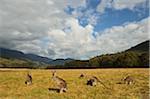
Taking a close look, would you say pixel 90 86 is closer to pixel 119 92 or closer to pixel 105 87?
pixel 105 87

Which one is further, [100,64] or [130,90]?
[100,64]

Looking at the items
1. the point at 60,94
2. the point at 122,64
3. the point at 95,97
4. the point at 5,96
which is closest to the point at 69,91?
the point at 60,94

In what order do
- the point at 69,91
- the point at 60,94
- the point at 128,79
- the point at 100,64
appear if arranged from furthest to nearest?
1. the point at 100,64
2. the point at 128,79
3. the point at 69,91
4. the point at 60,94

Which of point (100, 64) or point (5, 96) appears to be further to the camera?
point (100, 64)

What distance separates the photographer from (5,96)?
3016 cm

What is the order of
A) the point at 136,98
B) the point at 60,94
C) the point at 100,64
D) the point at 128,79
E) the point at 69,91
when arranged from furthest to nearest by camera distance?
the point at 100,64
the point at 128,79
the point at 69,91
the point at 60,94
the point at 136,98

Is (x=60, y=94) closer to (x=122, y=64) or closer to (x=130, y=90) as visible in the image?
(x=130, y=90)

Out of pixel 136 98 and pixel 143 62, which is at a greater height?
pixel 143 62

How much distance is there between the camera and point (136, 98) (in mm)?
28438

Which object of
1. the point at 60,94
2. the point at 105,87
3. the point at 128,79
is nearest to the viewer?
the point at 60,94

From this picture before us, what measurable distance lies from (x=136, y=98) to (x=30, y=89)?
1254 centimetres

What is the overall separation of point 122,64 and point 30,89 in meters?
119

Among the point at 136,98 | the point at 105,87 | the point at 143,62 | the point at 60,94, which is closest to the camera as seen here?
the point at 136,98

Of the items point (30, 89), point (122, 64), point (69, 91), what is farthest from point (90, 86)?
point (122, 64)
